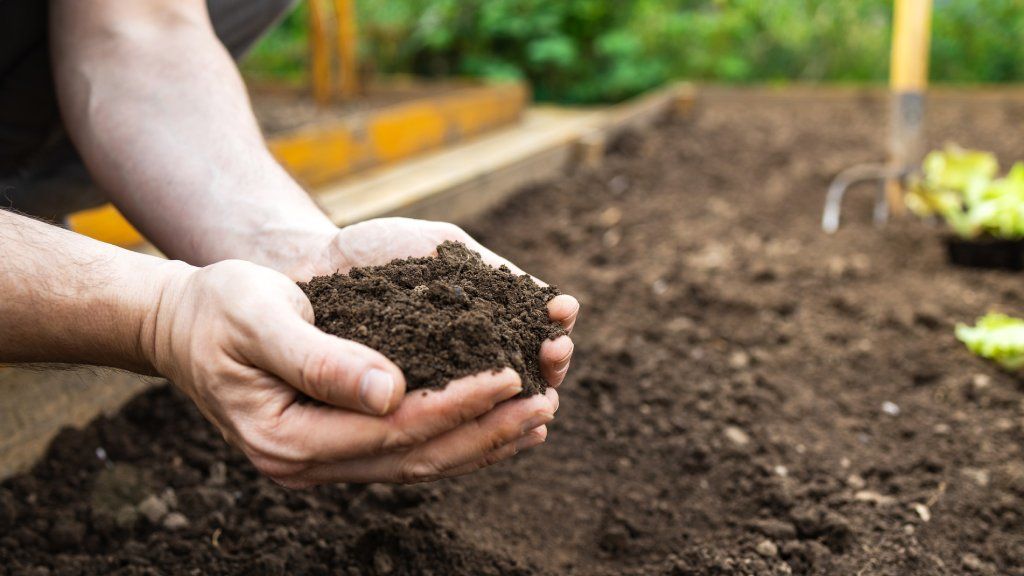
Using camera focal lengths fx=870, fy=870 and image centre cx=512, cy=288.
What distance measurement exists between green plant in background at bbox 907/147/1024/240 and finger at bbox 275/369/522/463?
214cm

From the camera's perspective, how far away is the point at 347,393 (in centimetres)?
99

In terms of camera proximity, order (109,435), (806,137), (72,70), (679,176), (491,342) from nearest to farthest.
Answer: (491,342), (72,70), (109,435), (679,176), (806,137)

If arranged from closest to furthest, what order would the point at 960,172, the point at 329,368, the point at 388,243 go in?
the point at 329,368, the point at 388,243, the point at 960,172

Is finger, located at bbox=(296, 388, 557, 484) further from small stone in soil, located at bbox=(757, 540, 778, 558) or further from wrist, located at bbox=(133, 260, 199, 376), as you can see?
small stone in soil, located at bbox=(757, 540, 778, 558)

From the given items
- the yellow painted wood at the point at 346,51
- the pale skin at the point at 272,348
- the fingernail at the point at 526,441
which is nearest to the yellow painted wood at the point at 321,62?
the yellow painted wood at the point at 346,51

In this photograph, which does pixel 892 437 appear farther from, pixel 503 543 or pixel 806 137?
pixel 806 137

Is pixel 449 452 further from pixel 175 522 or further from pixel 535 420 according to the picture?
pixel 175 522

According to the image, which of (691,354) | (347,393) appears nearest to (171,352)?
(347,393)

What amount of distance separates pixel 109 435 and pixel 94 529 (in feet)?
0.89

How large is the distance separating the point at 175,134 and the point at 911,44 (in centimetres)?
267

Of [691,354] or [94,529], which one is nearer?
[94,529]

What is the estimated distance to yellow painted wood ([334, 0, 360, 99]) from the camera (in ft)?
14.1

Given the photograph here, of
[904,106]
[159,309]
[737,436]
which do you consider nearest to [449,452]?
[159,309]

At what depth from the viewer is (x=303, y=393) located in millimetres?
1068
